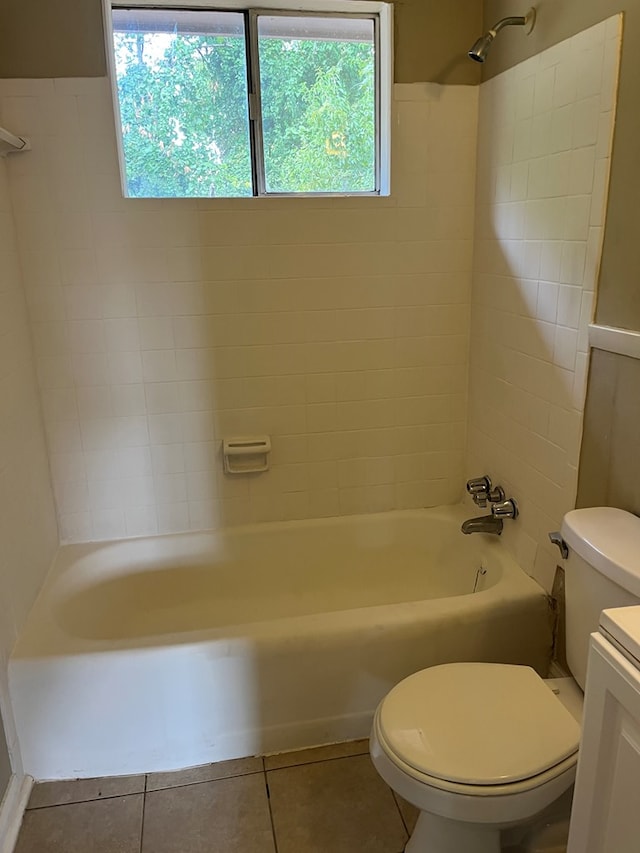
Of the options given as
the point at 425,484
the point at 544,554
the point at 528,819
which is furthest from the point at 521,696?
the point at 425,484

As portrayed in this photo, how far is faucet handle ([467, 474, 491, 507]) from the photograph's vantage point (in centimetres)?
224

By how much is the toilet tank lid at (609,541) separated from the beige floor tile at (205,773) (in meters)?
1.10

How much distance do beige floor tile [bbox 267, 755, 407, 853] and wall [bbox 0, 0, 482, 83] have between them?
6.97 ft

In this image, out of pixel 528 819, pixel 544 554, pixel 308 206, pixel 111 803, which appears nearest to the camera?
pixel 528 819

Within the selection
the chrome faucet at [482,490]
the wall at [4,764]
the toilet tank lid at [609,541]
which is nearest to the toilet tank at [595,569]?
the toilet tank lid at [609,541]

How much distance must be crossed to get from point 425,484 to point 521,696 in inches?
43.8

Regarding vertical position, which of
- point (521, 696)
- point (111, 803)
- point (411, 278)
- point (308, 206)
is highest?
point (308, 206)

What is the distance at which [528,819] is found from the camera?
132 cm

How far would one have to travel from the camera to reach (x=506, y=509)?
2107 mm

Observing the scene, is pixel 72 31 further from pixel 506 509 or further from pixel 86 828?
pixel 86 828

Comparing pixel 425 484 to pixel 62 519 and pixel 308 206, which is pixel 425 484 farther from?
pixel 62 519

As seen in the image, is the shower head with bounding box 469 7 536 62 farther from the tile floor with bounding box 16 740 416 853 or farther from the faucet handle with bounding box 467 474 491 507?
the tile floor with bounding box 16 740 416 853

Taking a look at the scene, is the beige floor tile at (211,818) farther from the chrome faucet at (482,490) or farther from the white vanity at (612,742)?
the chrome faucet at (482,490)

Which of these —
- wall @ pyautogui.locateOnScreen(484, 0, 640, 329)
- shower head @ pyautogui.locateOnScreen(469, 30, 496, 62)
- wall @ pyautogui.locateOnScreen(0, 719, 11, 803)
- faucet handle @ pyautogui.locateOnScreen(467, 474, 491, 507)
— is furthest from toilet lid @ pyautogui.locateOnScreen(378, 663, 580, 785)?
shower head @ pyautogui.locateOnScreen(469, 30, 496, 62)
